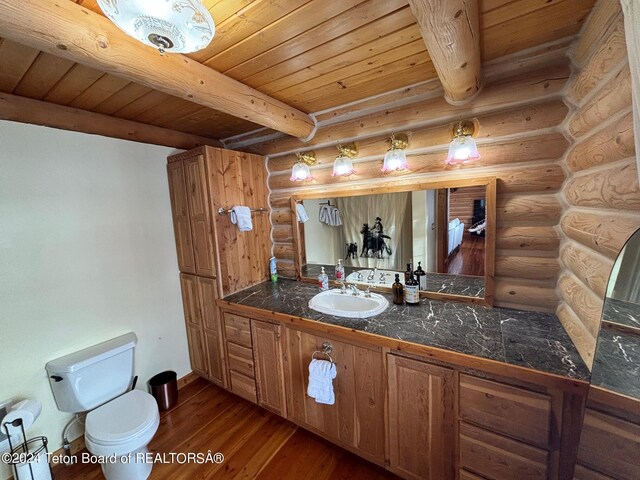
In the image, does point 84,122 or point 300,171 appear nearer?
point 84,122

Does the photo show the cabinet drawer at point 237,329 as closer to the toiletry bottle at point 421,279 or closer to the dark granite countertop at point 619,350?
the toiletry bottle at point 421,279

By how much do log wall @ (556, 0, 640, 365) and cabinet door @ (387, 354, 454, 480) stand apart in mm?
639

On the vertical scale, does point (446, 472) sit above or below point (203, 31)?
below

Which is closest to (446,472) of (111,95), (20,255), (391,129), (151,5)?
(391,129)

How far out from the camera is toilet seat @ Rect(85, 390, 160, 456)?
1456mm

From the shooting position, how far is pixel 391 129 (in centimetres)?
191

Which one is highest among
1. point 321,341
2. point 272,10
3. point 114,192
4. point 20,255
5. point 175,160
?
point 272,10

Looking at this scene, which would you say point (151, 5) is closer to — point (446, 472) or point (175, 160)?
point (175, 160)

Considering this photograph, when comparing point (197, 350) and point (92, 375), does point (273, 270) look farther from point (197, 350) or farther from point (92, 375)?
point (92, 375)

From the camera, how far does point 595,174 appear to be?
1.09m

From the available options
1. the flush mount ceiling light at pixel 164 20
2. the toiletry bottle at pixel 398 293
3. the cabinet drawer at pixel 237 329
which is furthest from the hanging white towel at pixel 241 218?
the flush mount ceiling light at pixel 164 20

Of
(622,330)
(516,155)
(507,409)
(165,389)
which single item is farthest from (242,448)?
(516,155)

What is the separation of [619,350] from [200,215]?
2.63m

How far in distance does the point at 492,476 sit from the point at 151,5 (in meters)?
2.31
